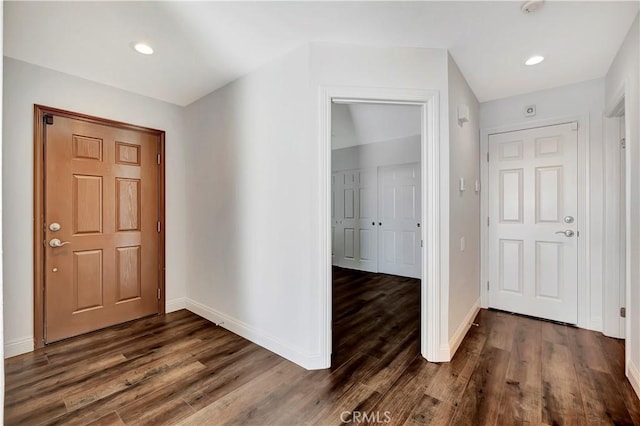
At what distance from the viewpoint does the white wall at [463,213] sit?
2.40m

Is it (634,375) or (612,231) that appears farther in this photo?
(612,231)

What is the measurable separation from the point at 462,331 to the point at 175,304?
3.12 metres

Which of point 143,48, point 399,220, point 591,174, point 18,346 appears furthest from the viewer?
point 399,220

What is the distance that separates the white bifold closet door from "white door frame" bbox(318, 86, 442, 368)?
2540 millimetres

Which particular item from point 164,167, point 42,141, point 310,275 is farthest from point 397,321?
point 42,141

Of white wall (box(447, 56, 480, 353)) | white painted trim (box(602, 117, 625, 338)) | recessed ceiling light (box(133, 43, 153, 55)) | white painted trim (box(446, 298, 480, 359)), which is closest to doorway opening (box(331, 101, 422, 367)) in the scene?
white painted trim (box(446, 298, 480, 359))

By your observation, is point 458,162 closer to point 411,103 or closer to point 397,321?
point 411,103

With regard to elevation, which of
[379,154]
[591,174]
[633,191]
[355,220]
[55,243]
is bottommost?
[55,243]

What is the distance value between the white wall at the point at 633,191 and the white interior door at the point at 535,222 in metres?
0.88

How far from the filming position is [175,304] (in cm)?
341

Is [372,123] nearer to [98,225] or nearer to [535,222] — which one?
[535,222]

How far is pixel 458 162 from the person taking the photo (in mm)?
2564

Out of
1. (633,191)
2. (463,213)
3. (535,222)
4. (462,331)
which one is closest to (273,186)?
(463,213)

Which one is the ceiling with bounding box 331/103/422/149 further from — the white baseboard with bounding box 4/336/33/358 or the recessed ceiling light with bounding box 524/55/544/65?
the white baseboard with bounding box 4/336/33/358
